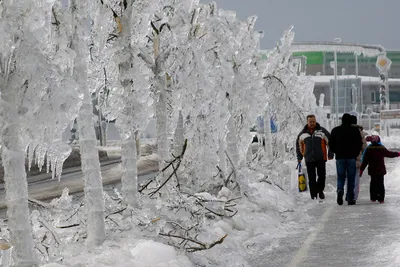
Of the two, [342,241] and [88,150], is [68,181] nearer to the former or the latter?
[342,241]

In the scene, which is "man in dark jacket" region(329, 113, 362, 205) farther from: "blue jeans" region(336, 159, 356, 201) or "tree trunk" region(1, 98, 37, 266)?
"tree trunk" region(1, 98, 37, 266)

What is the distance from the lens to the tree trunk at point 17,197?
6277 mm

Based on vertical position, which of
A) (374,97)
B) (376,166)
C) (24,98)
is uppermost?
(374,97)

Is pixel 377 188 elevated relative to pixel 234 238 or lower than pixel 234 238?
elevated

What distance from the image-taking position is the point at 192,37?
12.6m

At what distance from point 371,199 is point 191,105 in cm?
420

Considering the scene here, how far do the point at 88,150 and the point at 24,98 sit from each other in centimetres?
173

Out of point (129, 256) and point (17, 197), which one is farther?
point (129, 256)

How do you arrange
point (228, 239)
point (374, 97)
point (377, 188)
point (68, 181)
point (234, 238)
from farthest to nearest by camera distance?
point (374, 97) < point (68, 181) < point (377, 188) < point (234, 238) < point (228, 239)

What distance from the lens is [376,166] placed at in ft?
47.0

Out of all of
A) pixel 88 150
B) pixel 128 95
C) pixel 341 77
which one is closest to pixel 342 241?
pixel 128 95

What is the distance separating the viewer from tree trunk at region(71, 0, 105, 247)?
305 inches

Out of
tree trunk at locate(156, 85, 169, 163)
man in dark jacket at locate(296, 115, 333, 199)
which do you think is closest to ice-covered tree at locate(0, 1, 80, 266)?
tree trunk at locate(156, 85, 169, 163)

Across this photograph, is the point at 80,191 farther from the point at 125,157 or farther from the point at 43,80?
the point at 43,80
